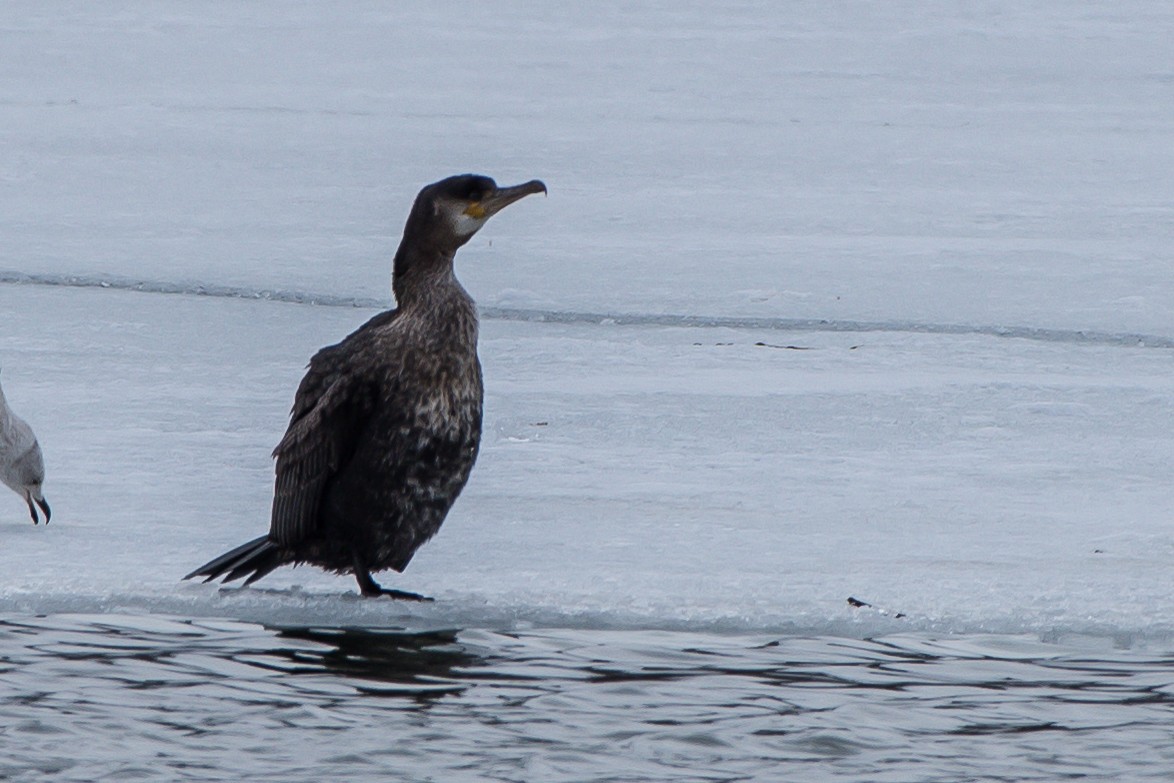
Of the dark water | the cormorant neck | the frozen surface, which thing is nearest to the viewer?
the dark water

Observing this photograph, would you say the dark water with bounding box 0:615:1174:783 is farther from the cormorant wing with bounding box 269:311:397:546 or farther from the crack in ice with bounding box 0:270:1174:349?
the crack in ice with bounding box 0:270:1174:349

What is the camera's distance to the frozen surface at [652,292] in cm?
430

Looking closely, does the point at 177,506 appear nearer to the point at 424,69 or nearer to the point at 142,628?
the point at 142,628

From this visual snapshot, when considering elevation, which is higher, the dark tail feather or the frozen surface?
the frozen surface

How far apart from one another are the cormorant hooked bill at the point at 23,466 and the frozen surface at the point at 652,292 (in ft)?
0.32

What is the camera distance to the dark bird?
161 inches

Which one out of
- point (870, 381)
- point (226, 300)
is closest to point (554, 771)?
point (870, 381)

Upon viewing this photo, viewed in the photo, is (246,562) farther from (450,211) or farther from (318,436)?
(450,211)

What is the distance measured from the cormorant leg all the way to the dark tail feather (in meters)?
0.16

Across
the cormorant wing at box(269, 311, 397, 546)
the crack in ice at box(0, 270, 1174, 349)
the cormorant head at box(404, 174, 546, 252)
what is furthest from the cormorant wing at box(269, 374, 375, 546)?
the crack in ice at box(0, 270, 1174, 349)

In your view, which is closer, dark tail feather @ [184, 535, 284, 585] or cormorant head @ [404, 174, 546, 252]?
dark tail feather @ [184, 535, 284, 585]

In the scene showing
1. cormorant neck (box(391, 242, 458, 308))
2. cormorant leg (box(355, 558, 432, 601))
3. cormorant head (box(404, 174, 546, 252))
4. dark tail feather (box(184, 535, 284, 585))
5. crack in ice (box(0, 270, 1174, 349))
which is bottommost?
cormorant leg (box(355, 558, 432, 601))

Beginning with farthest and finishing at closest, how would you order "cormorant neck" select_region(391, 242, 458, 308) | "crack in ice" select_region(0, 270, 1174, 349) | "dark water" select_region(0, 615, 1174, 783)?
"crack in ice" select_region(0, 270, 1174, 349) < "cormorant neck" select_region(391, 242, 458, 308) < "dark water" select_region(0, 615, 1174, 783)

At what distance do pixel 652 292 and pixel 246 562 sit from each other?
360cm
